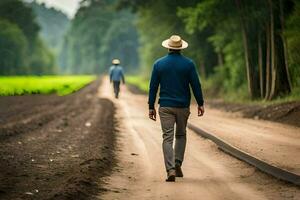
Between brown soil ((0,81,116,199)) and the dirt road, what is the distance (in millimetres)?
337

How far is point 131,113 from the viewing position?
26797 millimetres

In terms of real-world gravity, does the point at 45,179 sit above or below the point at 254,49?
below

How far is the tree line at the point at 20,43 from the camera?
5575 cm

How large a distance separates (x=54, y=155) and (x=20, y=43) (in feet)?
208

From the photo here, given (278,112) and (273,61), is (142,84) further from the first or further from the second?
(278,112)

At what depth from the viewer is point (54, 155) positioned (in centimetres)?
1337

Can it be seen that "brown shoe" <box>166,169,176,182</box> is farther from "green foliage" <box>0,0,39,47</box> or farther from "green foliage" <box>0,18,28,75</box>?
"green foliage" <box>0,0,39,47</box>

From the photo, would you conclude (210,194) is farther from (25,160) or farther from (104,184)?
(25,160)

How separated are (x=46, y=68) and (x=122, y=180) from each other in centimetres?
10167

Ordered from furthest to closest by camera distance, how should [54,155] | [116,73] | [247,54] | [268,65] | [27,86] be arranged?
[116,73] → [247,54] → [268,65] → [27,86] → [54,155]

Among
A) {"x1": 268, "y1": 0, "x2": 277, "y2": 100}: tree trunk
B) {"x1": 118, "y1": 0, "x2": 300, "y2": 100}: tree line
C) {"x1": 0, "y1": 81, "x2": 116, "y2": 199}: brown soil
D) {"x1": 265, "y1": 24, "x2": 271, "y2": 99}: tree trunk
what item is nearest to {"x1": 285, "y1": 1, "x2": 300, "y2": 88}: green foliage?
{"x1": 118, "y1": 0, "x2": 300, "y2": 100}: tree line

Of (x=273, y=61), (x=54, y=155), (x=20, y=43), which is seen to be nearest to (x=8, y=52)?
(x=20, y=43)

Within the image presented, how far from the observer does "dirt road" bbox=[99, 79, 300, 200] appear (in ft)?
29.9

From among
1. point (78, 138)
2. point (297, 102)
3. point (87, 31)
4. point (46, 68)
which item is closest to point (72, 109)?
point (297, 102)
